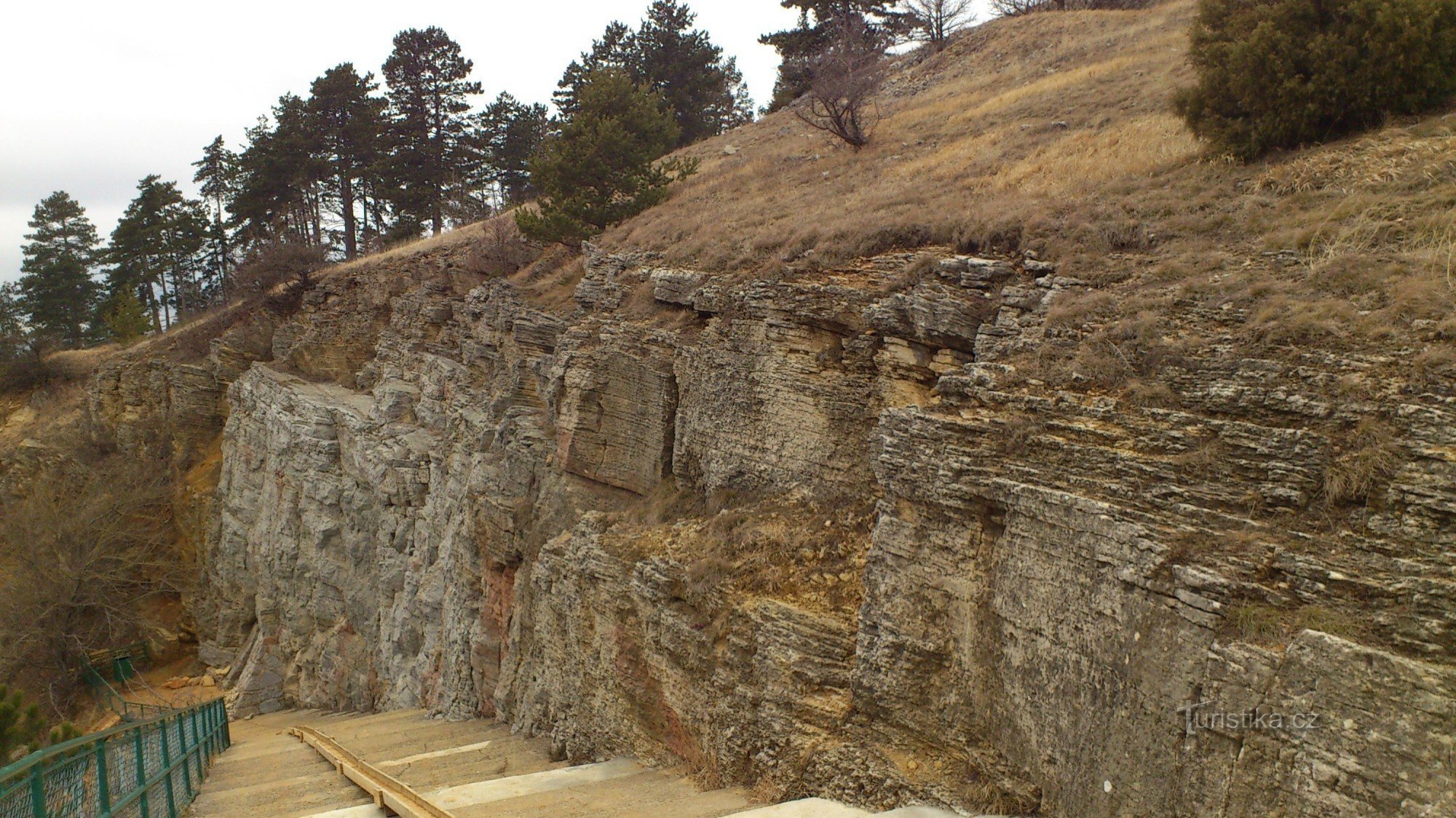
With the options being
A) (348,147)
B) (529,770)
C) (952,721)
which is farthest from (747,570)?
(348,147)

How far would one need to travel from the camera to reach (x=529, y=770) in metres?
12.6

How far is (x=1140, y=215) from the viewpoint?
10.9 meters

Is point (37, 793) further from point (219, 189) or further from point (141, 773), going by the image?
point (219, 189)

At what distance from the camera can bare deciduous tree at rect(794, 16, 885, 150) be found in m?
25.6

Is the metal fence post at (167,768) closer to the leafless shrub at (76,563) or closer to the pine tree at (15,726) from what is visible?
the pine tree at (15,726)

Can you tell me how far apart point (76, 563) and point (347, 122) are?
22.6m

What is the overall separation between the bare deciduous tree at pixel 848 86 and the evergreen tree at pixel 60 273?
1862 inches

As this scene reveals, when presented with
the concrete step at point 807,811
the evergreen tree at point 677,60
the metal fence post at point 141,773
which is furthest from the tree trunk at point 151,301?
the concrete step at point 807,811

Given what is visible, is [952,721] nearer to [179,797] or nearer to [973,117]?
[179,797]

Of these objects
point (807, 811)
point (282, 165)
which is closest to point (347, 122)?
point (282, 165)

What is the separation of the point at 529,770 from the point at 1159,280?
10494mm

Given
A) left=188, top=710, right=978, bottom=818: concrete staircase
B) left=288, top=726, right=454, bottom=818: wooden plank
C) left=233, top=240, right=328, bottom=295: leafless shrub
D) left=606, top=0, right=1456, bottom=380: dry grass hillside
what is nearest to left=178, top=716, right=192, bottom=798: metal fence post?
left=188, top=710, right=978, bottom=818: concrete staircase

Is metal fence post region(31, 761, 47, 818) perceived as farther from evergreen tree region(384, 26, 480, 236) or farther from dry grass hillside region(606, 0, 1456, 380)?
evergreen tree region(384, 26, 480, 236)

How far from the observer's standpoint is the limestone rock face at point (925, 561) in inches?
227
